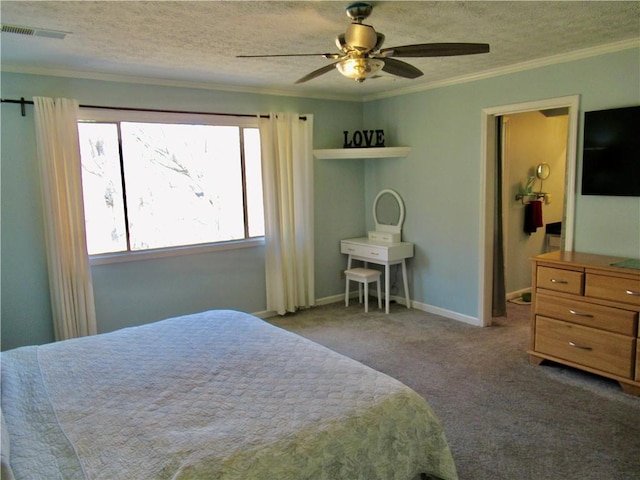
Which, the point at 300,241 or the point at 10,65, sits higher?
the point at 10,65

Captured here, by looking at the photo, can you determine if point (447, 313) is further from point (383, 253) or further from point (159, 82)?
point (159, 82)

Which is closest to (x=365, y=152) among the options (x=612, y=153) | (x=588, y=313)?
(x=612, y=153)

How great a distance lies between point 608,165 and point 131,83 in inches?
155

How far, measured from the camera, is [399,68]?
103 inches

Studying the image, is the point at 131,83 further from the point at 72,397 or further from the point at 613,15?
the point at 613,15

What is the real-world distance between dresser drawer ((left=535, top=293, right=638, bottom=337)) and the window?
2.85 metres

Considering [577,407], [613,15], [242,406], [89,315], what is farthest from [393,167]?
[242,406]

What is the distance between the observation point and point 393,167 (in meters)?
5.29

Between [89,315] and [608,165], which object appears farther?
[89,315]

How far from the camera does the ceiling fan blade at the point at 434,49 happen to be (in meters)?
2.30

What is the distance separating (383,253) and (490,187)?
1276mm

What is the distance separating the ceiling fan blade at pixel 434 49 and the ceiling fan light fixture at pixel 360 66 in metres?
0.08

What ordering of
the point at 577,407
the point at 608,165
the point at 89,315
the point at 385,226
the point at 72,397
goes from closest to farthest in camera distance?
1. the point at 72,397
2. the point at 577,407
3. the point at 608,165
4. the point at 89,315
5. the point at 385,226

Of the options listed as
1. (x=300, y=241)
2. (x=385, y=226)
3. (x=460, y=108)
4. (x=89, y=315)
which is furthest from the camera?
(x=385, y=226)
